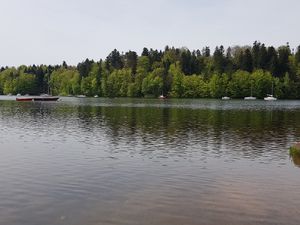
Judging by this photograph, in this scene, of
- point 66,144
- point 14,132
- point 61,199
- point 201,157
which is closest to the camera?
point 61,199

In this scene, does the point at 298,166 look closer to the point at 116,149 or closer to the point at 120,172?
the point at 120,172

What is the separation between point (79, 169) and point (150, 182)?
21.6 feet

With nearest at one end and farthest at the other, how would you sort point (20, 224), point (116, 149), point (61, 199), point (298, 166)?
point (20, 224), point (61, 199), point (298, 166), point (116, 149)

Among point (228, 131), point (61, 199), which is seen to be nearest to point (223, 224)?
point (61, 199)

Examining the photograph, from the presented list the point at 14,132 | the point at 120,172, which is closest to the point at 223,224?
the point at 120,172

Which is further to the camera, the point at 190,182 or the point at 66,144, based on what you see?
the point at 66,144

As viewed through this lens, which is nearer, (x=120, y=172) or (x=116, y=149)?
(x=120, y=172)

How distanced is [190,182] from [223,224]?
8.20 metres

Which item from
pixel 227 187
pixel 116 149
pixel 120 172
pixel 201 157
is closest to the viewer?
pixel 227 187

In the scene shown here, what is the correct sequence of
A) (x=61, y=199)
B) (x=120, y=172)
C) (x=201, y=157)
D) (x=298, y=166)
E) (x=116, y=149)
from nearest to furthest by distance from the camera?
(x=61, y=199) → (x=120, y=172) → (x=298, y=166) → (x=201, y=157) → (x=116, y=149)

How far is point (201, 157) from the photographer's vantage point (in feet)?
118

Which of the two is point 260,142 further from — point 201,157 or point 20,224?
point 20,224

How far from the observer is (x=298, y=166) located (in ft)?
107

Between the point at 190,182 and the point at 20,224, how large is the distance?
1201 cm
